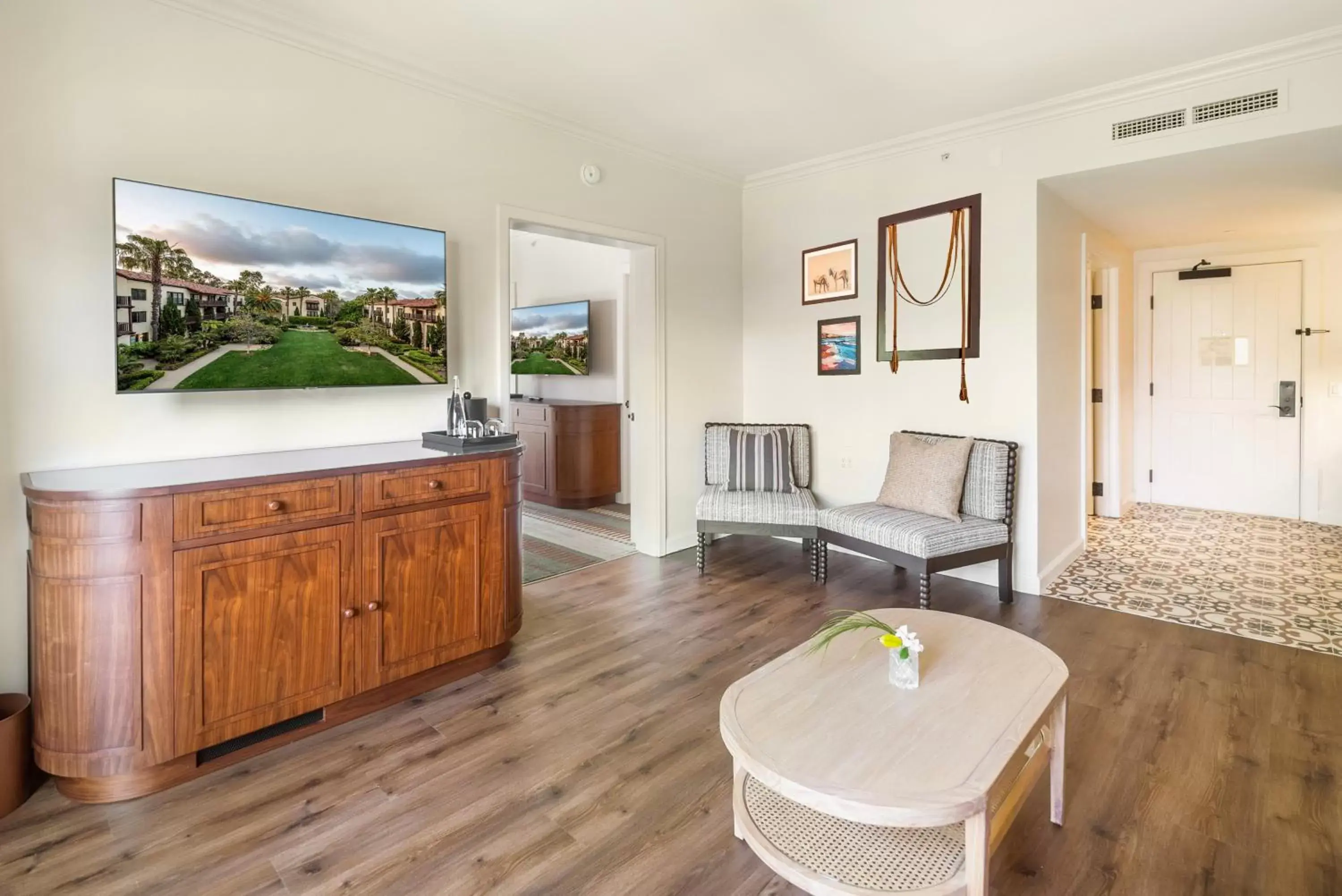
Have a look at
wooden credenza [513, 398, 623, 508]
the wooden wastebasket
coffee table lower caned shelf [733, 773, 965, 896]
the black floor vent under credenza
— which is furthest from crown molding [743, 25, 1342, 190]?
the wooden wastebasket

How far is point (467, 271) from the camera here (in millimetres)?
3492

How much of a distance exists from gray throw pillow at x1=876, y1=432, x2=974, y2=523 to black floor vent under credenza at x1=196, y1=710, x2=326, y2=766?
308 centimetres

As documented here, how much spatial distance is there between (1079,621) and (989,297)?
1.83 meters

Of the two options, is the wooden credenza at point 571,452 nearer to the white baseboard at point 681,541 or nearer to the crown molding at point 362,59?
the white baseboard at point 681,541

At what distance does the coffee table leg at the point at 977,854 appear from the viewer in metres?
1.41

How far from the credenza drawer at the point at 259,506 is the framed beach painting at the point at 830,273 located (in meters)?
3.35

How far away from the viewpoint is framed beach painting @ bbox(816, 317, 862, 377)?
181 inches

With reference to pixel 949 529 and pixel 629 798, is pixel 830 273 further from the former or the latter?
pixel 629 798

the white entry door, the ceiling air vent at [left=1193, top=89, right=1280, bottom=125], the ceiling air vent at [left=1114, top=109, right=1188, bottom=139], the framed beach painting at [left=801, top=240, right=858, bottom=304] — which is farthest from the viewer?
the white entry door

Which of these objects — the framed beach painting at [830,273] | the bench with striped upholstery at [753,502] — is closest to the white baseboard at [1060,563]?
the bench with striped upholstery at [753,502]

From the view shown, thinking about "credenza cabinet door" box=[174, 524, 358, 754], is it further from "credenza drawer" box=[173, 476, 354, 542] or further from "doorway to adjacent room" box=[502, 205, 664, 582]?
"doorway to adjacent room" box=[502, 205, 664, 582]

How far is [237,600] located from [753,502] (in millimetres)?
2853

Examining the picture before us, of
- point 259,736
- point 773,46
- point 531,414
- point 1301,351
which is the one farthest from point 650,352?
point 1301,351

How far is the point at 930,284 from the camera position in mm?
4230
